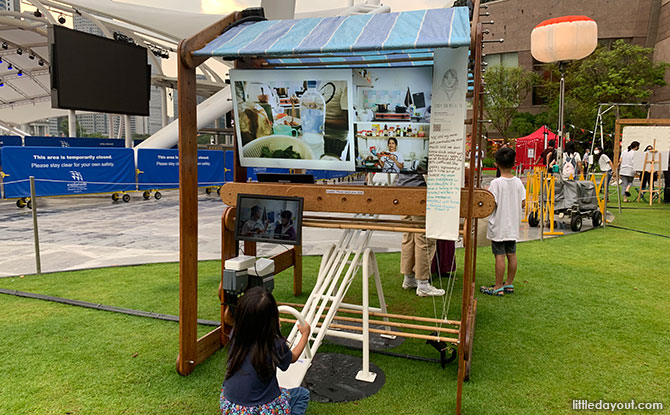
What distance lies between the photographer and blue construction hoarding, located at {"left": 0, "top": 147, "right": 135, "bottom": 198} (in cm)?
1237

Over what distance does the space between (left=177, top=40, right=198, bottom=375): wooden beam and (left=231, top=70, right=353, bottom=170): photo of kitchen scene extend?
54 cm

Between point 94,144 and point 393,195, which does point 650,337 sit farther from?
point 94,144

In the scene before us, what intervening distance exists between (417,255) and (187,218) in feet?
9.37

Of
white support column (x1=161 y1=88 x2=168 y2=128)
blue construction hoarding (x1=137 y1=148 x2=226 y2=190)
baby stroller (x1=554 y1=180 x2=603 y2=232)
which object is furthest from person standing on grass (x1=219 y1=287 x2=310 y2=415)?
white support column (x1=161 y1=88 x2=168 y2=128)

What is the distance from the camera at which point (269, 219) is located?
11.5 ft

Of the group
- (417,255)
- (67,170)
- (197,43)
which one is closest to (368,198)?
(197,43)

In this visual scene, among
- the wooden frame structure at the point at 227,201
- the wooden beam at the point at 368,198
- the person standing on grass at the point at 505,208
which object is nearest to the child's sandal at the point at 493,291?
the person standing on grass at the point at 505,208

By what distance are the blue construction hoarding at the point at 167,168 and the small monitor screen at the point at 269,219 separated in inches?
511

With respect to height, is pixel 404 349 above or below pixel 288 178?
below

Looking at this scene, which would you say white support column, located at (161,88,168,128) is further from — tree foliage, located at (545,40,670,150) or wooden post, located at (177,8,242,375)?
wooden post, located at (177,8,242,375)

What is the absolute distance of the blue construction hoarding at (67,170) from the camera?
12367 mm

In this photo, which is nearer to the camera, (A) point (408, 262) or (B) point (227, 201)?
(B) point (227, 201)

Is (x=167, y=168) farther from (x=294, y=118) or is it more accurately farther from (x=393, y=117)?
(x=393, y=117)

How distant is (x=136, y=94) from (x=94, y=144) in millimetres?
14259
